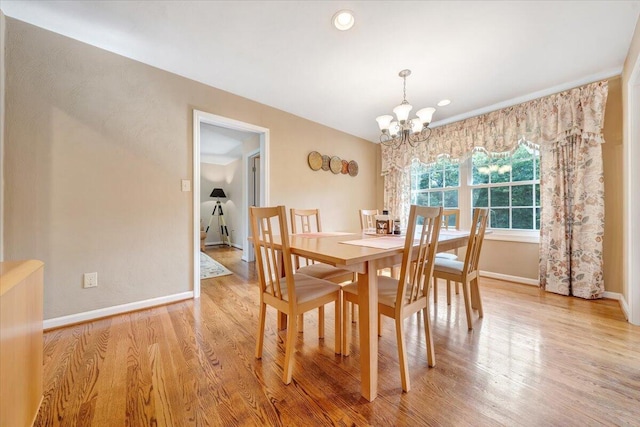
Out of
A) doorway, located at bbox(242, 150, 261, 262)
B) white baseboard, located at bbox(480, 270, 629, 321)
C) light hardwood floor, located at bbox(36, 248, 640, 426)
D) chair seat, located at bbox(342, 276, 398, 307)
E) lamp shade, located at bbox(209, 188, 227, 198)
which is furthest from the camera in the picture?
lamp shade, located at bbox(209, 188, 227, 198)

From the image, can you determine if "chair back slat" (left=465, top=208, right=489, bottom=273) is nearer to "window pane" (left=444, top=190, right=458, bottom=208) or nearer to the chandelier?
the chandelier

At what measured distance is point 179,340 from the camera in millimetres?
1781

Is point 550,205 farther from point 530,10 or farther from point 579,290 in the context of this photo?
point 530,10

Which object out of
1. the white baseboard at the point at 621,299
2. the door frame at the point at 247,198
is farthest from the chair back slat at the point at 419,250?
the door frame at the point at 247,198

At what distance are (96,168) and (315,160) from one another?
99.3 inches

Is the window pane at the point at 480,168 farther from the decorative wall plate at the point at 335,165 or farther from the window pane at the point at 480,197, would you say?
the decorative wall plate at the point at 335,165

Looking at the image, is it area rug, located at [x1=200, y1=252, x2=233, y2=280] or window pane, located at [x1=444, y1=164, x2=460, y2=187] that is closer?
area rug, located at [x1=200, y1=252, x2=233, y2=280]

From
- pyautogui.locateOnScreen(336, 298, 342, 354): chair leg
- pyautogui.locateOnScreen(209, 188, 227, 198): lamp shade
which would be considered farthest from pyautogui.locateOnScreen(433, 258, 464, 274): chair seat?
pyautogui.locateOnScreen(209, 188, 227, 198): lamp shade

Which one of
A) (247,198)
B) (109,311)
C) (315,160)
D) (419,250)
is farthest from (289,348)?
(247,198)

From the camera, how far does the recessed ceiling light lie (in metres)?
1.76

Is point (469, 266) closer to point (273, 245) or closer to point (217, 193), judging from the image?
point (273, 245)

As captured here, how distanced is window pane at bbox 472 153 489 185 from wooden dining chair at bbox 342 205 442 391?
2.61 meters

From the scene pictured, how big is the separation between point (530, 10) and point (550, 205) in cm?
203

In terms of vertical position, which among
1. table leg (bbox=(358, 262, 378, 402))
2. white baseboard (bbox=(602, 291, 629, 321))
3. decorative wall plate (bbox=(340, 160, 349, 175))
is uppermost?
decorative wall plate (bbox=(340, 160, 349, 175))
